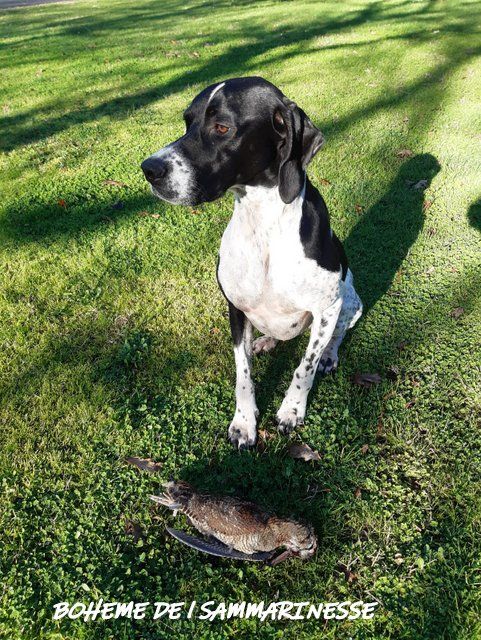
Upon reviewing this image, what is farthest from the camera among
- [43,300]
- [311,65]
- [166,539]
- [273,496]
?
[311,65]

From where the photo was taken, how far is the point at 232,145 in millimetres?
2373

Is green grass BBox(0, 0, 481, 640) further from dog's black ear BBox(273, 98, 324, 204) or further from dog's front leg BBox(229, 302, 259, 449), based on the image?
dog's black ear BBox(273, 98, 324, 204)

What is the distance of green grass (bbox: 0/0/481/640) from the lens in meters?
2.29

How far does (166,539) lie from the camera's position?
2477mm

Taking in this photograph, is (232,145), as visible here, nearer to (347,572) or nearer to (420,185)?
(347,572)

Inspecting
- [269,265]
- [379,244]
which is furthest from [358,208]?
[269,265]

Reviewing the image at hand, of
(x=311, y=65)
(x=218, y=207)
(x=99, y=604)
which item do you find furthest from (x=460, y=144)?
(x=99, y=604)

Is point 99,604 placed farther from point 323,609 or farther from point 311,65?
point 311,65

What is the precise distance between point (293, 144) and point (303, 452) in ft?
5.78

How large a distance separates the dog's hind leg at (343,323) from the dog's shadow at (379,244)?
0.10m

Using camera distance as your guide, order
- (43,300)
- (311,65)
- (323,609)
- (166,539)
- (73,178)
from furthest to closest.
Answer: (311,65) → (73,178) → (43,300) → (166,539) → (323,609)

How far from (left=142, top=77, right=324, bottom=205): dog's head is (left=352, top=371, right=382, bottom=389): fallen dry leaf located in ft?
5.03

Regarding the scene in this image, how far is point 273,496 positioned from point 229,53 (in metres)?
10.6

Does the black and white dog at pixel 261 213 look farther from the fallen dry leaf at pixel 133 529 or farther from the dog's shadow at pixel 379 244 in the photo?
the fallen dry leaf at pixel 133 529
